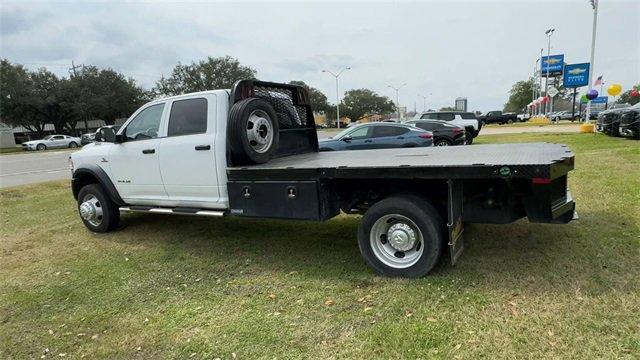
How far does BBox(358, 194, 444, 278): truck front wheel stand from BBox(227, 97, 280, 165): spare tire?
1590 mm

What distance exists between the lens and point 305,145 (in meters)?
6.50

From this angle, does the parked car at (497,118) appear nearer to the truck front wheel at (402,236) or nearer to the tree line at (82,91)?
the tree line at (82,91)

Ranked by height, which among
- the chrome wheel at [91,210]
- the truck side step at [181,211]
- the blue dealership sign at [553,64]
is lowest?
the chrome wheel at [91,210]

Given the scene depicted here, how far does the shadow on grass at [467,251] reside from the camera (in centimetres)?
409

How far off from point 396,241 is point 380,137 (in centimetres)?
991

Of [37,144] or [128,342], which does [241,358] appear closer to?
[128,342]

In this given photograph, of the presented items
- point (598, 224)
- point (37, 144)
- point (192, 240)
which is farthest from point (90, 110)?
point (598, 224)

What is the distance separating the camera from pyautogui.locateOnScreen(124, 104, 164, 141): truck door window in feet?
19.3

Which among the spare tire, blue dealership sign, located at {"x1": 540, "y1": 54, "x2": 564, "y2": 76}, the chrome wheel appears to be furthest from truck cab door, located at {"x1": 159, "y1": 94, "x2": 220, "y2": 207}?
blue dealership sign, located at {"x1": 540, "y1": 54, "x2": 564, "y2": 76}

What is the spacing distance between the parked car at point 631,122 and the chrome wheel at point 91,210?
52.3ft

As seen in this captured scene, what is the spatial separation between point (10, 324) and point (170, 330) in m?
1.63

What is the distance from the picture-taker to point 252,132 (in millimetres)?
5109

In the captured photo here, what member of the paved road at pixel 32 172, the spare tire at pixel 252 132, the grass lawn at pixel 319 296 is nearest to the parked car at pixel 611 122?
the grass lawn at pixel 319 296

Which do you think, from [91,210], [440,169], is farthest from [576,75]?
[91,210]
